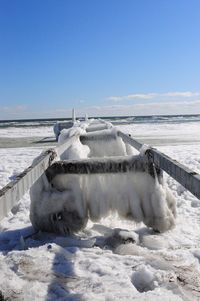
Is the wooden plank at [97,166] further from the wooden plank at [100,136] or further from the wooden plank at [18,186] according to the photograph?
the wooden plank at [100,136]

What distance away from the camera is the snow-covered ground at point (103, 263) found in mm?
2778

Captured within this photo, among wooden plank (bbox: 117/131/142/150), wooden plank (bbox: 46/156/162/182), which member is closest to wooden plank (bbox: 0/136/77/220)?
wooden plank (bbox: 46/156/162/182)

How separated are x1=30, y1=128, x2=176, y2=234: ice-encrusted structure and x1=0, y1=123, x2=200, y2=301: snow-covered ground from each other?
0.17 m

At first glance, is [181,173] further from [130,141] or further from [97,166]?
[130,141]

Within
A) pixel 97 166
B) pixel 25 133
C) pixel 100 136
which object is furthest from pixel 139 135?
pixel 97 166

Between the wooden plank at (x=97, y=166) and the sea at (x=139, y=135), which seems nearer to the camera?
the wooden plank at (x=97, y=166)

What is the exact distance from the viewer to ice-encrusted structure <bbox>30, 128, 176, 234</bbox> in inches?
172

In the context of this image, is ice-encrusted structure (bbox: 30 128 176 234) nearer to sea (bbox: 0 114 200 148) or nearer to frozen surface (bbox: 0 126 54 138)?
sea (bbox: 0 114 200 148)

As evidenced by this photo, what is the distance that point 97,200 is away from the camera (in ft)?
14.8

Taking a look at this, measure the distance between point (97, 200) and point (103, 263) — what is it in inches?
48.0

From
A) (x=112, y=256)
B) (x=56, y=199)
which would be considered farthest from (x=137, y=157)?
(x=112, y=256)

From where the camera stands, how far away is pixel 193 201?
19.4 ft

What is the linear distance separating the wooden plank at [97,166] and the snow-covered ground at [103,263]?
64 cm

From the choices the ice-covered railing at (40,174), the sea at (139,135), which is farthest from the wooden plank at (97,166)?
the sea at (139,135)
